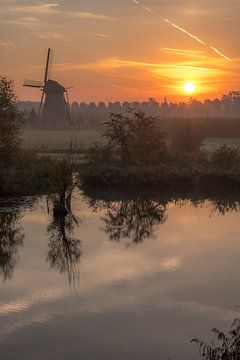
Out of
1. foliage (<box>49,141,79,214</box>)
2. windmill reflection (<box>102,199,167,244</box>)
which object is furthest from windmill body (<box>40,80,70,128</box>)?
foliage (<box>49,141,79,214</box>)

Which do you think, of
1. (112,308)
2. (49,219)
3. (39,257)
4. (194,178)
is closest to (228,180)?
(194,178)

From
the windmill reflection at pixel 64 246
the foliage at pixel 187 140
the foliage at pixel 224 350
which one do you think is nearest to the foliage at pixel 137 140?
the foliage at pixel 187 140

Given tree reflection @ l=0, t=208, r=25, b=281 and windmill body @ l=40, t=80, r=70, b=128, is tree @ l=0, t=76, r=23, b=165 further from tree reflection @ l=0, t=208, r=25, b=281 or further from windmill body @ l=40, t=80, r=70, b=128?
windmill body @ l=40, t=80, r=70, b=128

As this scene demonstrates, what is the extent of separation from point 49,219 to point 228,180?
1968 cm

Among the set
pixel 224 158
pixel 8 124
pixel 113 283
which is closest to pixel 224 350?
pixel 113 283

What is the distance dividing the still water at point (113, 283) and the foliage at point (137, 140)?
16.0 meters

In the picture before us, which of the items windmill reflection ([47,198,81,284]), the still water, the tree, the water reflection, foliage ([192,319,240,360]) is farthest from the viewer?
the tree

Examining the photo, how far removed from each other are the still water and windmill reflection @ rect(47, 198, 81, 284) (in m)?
0.04

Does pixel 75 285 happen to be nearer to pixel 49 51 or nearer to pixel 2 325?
pixel 2 325

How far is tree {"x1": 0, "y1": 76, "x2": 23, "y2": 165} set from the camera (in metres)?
37.6

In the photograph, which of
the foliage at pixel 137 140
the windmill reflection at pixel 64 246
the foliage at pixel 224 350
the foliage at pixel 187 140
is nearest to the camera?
the foliage at pixel 224 350

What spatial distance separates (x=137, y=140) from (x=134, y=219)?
1872cm

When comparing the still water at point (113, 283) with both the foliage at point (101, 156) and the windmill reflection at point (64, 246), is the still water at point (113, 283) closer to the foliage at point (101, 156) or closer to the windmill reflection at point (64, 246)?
the windmill reflection at point (64, 246)

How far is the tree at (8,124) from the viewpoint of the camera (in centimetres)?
3759
